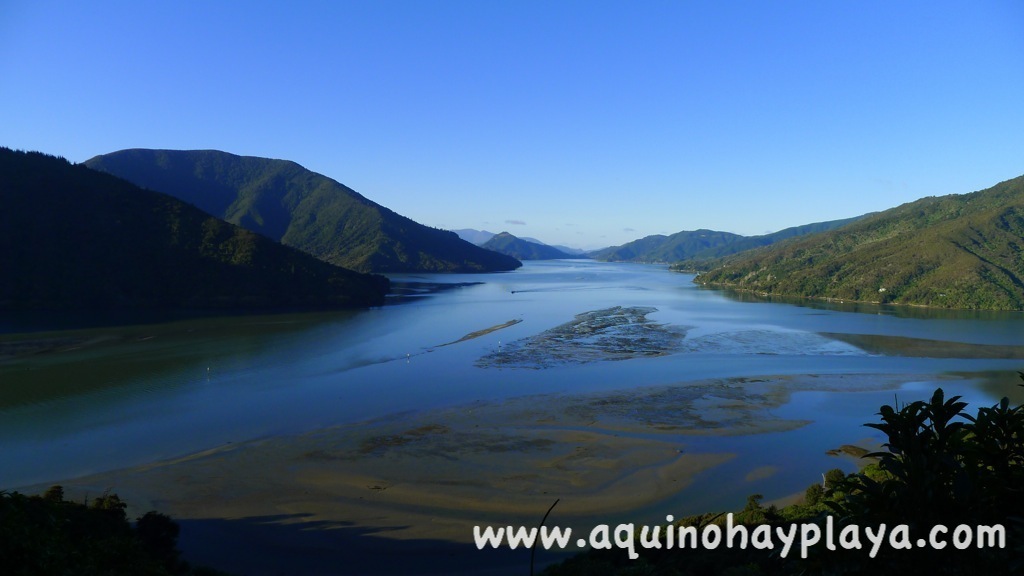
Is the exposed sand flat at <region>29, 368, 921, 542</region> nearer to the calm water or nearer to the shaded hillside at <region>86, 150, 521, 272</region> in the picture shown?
the calm water

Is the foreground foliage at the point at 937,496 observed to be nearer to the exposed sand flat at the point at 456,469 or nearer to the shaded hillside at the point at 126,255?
the exposed sand flat at the point at 456,469

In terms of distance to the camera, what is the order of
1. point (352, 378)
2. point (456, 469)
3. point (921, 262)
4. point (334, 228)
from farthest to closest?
point (334, 228), point (921, 262), point (352, 378), point (456, 469)

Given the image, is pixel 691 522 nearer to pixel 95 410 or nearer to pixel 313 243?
pixel 95 410

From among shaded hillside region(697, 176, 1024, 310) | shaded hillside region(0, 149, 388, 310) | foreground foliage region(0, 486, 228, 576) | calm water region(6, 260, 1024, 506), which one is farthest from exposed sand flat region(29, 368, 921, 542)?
shaded hillside region(697, 176, 1024, 310)

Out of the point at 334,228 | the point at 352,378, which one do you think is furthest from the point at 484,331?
the point at 334,228

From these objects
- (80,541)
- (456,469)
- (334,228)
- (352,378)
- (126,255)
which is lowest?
(456,469)

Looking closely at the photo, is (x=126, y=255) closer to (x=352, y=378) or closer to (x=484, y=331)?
(x=484, y=331)

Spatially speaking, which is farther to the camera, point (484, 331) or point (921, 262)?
point (921, 262)
